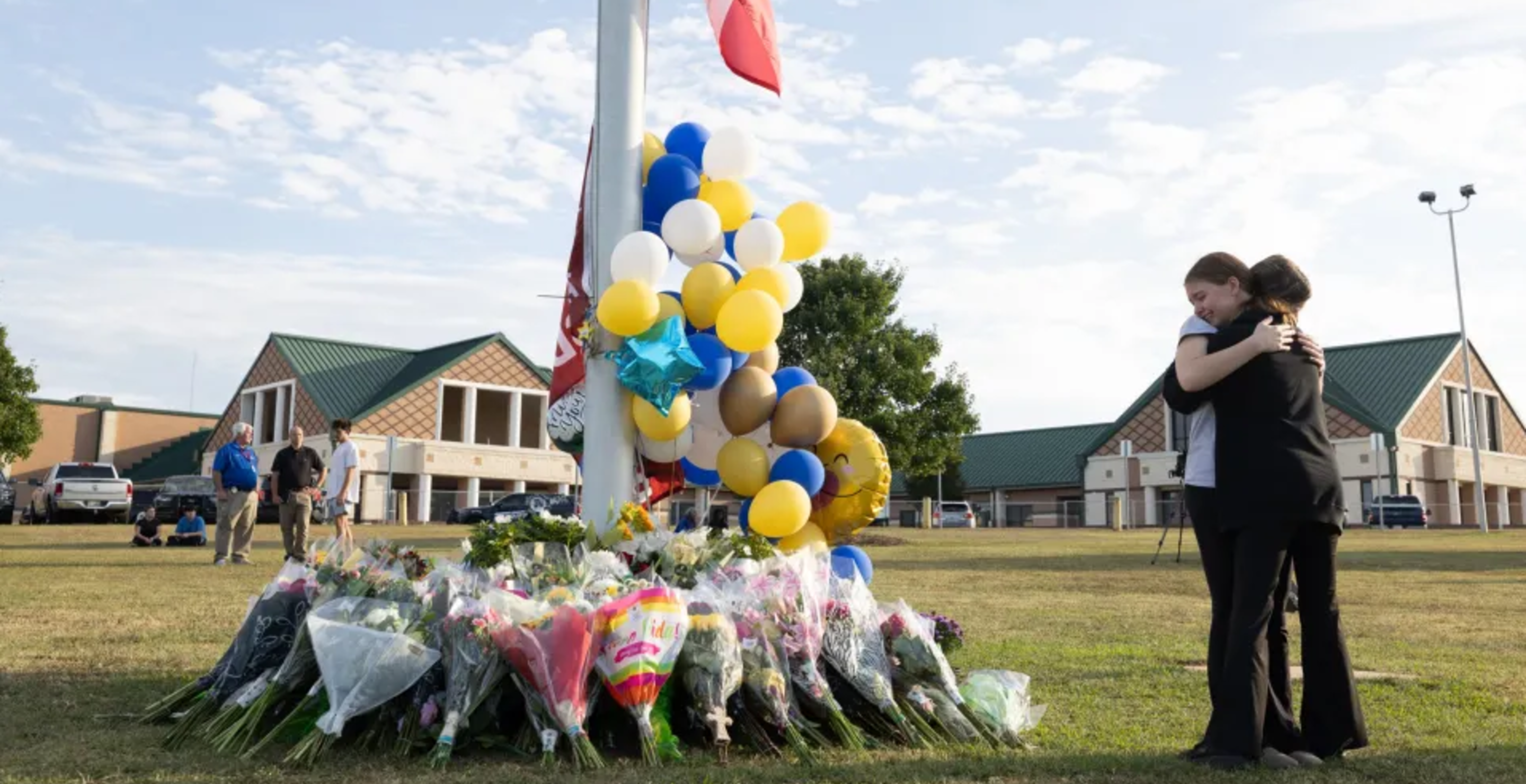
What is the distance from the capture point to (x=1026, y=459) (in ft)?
195

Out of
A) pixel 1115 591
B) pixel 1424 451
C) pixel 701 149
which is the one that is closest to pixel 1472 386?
pixel 1424 451

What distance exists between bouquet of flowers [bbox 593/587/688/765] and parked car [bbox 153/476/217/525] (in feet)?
94.2

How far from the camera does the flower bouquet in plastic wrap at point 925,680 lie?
4.58 m

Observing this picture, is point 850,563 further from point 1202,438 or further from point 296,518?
point 296,518

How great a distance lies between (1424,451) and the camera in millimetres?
47094

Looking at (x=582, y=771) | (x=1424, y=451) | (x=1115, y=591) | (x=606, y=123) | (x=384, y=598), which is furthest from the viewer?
(x=1424, y=451)

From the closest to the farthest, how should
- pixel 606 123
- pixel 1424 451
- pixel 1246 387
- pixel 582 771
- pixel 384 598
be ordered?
pixel 582 771, pixel 1246 387, pixel 384 598, pixel 606 123, pixel 1424 451

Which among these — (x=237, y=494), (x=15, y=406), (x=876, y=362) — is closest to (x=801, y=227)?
(x=237, y=494)

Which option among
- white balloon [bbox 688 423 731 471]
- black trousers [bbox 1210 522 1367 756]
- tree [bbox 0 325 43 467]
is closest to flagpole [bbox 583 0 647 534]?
white balloon [bbox 688 423 731 471]

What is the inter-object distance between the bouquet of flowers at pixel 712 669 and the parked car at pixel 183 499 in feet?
94.2

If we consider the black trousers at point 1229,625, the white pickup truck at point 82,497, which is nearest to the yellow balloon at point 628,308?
the black trousers at point 1229,625

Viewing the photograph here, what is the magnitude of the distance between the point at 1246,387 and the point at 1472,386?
175ft

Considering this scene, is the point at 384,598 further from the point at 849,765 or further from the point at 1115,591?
the point at 1115,591

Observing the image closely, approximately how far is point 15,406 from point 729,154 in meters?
40.2
